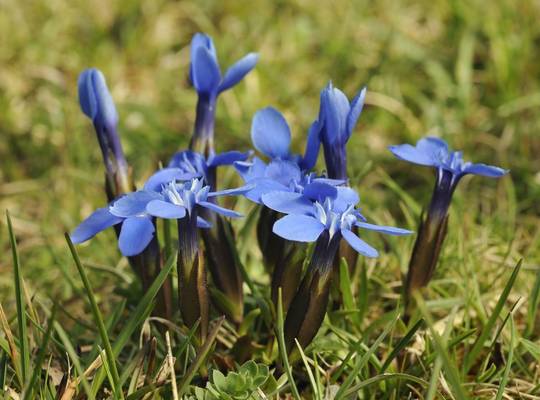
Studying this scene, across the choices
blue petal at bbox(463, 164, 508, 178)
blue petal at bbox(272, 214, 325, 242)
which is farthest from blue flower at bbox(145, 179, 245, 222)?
blue petal at bbox(463, 164, 508, 178)

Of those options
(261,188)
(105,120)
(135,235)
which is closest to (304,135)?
(105,120)

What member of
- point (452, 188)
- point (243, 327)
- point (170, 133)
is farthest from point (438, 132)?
point (243, 327)

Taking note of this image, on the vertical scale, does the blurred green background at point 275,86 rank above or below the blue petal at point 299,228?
below

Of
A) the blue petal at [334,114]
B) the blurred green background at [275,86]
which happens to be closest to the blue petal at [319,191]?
the blue petal at [334,114]

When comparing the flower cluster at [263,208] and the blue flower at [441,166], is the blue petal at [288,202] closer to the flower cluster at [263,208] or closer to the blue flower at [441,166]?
the flower cluster at [263,208]

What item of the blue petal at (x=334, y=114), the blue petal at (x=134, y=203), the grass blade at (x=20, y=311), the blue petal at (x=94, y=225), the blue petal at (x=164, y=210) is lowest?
the grass blade at (x=20, y=311)

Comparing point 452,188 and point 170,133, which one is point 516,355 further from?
point 170,133

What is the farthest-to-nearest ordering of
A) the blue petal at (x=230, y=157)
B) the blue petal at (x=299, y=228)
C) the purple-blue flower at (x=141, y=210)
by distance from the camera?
the blue petal at (x=230, y=157)
the purple-blue flower at (x=141, y=210)
the blue petal at (x=299, y=228)

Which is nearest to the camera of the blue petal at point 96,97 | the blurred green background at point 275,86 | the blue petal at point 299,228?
the blue petal at point 299,228

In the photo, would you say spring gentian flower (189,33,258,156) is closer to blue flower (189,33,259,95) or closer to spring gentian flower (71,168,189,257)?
blue flower (189,33,259,95)
